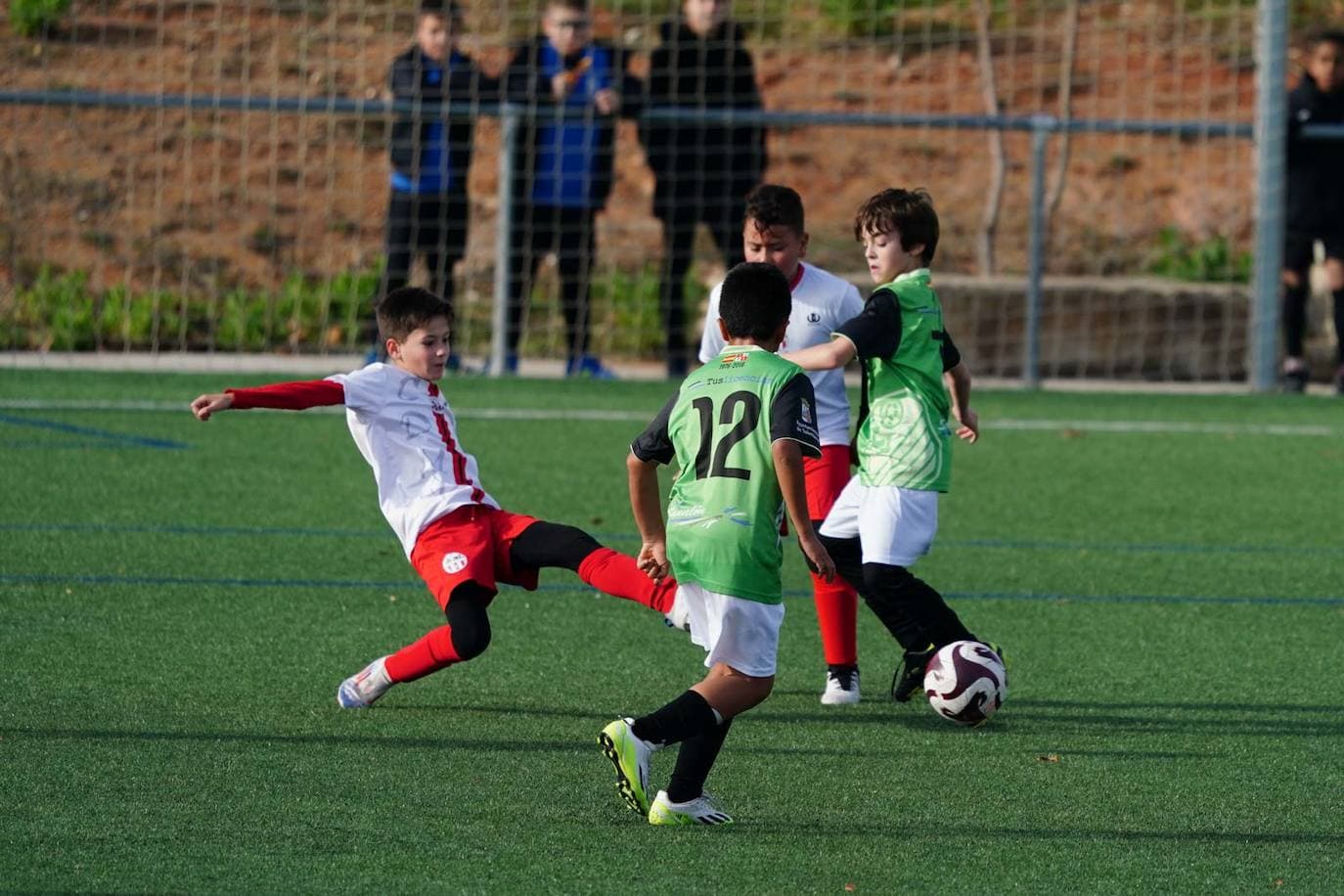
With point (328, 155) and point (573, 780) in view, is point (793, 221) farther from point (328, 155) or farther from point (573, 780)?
point (328, 155)

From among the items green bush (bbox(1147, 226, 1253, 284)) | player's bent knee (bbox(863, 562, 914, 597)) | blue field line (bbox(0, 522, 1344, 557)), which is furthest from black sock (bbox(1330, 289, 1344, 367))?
player's bent knee (bbox(863, 562, 914, 597))

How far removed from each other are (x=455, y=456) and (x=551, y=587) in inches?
68.1

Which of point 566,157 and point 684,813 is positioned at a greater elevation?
point 566,157

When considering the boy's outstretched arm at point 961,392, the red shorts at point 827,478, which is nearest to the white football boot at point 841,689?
the red shorts at point 827,478

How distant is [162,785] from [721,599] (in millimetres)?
1240

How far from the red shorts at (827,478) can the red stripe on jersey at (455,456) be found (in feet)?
3.00

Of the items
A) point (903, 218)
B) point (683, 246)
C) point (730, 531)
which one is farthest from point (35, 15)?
point (730, 531)

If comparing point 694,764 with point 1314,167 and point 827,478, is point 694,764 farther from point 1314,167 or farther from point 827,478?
point 1314,167

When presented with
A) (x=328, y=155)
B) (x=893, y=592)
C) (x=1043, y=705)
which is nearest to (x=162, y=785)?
(x=893, y=592)

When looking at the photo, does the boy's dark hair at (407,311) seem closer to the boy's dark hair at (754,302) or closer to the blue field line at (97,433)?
the boy's dark hair at (754,302)

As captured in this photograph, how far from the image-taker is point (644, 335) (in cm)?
1408

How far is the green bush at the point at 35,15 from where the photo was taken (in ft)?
54.1

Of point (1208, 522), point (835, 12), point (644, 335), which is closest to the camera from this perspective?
point (1208, 522)

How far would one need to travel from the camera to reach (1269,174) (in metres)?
12.7
